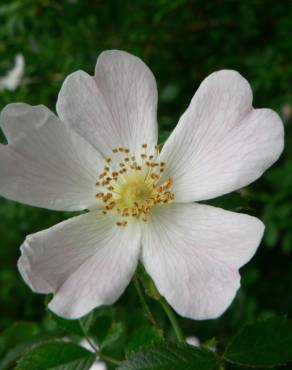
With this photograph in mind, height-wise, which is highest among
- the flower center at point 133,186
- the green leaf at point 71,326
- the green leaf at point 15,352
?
the flower center at point 133,186

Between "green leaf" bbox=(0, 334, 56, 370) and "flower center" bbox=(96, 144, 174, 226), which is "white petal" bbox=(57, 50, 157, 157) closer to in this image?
"flower center" bbox=(96, 144, 174, 226)

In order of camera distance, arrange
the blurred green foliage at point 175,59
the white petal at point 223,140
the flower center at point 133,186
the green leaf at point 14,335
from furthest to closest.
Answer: the blurred green foliage at point 175,59 → the green leaf at point 14,335 → the flower center at point 133,186 → the white petal at point 223,140

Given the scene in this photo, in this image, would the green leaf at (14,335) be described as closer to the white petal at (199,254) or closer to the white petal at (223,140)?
the white petal at (199,254)

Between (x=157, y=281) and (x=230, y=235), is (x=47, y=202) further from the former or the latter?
(x=230, y=235)

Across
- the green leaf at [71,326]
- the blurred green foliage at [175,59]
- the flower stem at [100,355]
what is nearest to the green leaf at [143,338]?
the flower stem at [100,355]

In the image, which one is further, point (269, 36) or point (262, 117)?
point (269, 36)

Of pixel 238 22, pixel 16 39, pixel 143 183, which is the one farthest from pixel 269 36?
pixel 143 183
